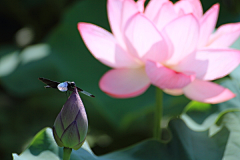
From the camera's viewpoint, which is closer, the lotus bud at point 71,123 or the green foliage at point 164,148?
the lotus bud at point 71,123

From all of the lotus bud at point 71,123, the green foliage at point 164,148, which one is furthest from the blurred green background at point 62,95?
the lotus bud at point 71,123

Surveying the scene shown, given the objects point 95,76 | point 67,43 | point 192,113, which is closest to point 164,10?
point 192,113

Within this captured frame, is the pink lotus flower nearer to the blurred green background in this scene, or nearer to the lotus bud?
the lotus bud

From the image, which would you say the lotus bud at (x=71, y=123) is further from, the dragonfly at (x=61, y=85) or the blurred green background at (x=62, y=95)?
the blurred green background at (x=62, y=95)

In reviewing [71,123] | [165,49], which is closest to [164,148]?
[165,49]

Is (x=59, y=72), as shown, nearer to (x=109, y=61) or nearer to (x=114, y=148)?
(x=114, y=148)

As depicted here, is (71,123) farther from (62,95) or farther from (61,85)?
(62,95)
